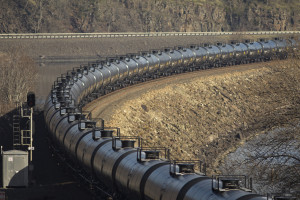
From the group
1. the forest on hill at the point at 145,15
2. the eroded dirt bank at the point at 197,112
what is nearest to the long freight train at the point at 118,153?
the eroded dirt bank at the point at 197,112

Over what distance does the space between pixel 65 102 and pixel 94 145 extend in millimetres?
13813

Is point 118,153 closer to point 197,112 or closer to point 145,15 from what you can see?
point 197,112

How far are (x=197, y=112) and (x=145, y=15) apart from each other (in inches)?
3522

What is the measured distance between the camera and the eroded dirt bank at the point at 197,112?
6781cm

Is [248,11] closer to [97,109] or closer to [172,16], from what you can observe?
[172,16]

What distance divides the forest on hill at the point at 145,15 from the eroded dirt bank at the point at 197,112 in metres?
68.5

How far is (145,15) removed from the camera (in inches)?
6663

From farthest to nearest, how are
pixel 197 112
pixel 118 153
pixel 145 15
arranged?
1. pixel 145 15
2. pixel 197 112
3. pixel 118 153

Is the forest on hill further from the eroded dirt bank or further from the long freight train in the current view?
the long freight train

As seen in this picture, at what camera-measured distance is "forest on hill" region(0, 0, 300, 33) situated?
157 m

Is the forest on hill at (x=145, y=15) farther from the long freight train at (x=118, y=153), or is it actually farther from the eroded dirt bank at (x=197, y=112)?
the long freight train at (x=118, y=153)

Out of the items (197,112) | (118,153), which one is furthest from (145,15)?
(118,153)

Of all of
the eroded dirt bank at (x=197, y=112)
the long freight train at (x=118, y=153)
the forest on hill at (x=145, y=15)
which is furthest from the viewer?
the forest on hill at (x=145, y=15)

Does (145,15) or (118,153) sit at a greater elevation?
(145,15)
